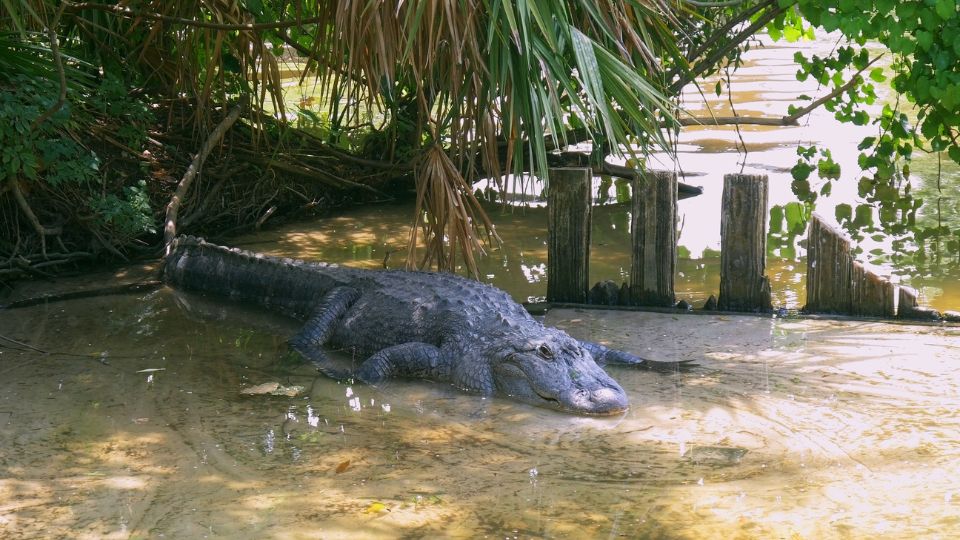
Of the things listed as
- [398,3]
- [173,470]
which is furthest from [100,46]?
[173,470]

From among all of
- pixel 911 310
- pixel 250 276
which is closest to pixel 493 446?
pixel 911 310

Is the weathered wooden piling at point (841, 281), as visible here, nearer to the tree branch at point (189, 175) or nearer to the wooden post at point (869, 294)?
the wooden post at point (869, 294)

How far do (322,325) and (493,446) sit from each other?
1.95 meters

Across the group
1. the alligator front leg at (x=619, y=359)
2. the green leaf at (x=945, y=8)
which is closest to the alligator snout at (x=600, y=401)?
the alligator front leg at (x=619, y=359)

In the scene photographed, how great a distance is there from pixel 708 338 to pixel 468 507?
7.66 feet

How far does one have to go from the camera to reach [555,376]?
478cm

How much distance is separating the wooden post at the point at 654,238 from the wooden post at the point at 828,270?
759 mm

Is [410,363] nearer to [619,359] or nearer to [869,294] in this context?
[619,359]

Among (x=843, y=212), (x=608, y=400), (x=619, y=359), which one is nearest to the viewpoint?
(x=608, y=400)

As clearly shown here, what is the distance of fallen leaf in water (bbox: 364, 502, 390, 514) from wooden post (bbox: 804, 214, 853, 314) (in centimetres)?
318

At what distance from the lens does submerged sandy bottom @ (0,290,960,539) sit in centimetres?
345

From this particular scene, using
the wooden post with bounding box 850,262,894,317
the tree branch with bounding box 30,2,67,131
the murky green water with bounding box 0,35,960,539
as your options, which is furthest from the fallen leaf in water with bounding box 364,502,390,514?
the wooden post with bounding box 850,262,894,317

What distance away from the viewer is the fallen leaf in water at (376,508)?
3.53m

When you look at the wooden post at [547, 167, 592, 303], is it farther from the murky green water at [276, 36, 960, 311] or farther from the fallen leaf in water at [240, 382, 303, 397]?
the fallen leaf in water at [240, 382, 303, 397]
